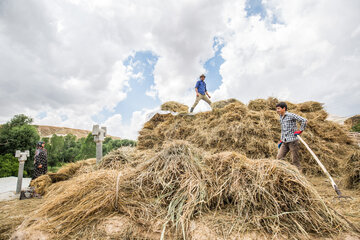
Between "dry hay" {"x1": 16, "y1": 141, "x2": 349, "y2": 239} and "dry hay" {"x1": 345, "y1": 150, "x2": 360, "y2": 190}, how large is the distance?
2437 millimetres

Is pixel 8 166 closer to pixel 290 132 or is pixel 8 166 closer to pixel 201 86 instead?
pixel 201 86

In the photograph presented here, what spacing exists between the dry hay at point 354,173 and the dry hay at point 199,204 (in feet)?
8.00

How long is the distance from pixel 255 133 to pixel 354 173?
2.17 meters

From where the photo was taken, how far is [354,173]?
10.5 ft

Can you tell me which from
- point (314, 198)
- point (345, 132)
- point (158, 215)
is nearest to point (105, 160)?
point (158, 215)

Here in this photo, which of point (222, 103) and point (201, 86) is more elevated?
point (201, 86)

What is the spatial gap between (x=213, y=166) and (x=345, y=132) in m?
6.20

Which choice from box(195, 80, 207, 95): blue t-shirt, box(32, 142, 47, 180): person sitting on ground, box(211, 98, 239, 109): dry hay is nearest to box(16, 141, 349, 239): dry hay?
box(32, 142, 47, 180): person sitting on ground

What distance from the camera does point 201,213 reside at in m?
1.83

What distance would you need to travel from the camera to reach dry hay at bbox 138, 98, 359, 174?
4672mm

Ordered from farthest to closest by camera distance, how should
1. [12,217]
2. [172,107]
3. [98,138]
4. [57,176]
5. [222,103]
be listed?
[172,107] < [222,103] < [57,176] < [98,138] < [12,217]

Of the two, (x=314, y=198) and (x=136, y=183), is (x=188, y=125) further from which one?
(x=314, y=198)

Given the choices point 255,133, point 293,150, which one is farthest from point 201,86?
point 293,150

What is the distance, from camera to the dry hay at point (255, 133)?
4672mm
